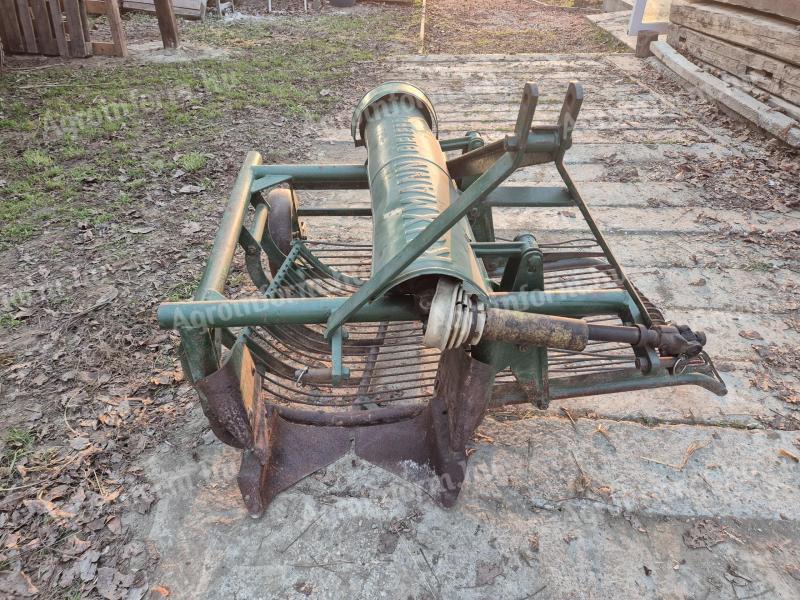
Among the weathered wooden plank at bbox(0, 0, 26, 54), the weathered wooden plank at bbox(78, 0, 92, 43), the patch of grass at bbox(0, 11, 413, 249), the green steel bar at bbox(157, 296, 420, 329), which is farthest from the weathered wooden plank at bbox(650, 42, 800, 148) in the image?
the weathered wooden plank at bbox(0, 0, 26, 54)

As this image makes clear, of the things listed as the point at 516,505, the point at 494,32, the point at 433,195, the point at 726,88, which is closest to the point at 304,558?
the point at 516,505

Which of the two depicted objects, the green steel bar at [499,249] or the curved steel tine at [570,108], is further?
the green steel bar at [499,249]

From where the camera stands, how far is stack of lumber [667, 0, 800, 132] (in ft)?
20.3

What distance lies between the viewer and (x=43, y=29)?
374 inches

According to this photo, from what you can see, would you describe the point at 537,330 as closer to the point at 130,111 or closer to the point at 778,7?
the point at 778,7

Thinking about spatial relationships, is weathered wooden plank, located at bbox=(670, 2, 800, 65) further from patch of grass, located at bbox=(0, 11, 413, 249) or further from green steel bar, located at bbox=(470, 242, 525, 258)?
green steel bar, located at bbox=(470, 242, 525, 258)

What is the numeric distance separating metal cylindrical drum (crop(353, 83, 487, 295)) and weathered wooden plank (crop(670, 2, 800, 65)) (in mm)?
5332

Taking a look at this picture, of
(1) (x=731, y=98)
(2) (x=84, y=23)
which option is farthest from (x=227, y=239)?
(2) (x=84, y=23)

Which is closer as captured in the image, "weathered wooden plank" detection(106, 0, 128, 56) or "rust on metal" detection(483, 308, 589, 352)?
"rust on metal" detection(483, 308, 589, 352)

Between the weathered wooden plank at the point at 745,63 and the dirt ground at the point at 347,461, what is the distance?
0.55 m

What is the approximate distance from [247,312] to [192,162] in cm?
448

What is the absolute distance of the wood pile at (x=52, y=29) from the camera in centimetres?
938

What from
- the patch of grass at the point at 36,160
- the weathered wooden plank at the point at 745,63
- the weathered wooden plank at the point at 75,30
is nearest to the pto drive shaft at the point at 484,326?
the patch of grass at the point at 36,160

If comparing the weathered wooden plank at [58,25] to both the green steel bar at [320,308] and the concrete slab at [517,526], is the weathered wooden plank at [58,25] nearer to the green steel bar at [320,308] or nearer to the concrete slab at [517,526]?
the concrete slab at [517,526]
